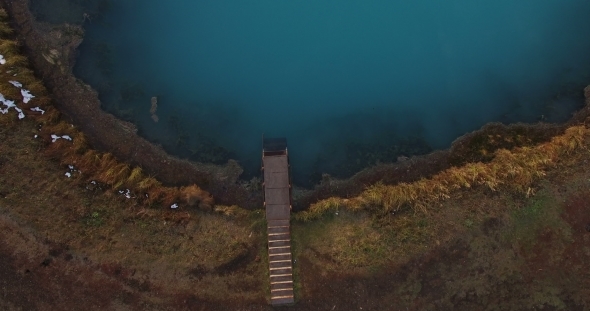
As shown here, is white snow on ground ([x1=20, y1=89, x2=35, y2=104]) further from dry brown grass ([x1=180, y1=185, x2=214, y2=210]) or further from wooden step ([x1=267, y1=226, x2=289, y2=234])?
wooden step ([x1=267, y1=226, x2=289, y2=234])

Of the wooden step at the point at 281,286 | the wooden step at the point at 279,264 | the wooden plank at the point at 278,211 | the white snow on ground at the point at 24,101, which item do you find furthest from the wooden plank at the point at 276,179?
the white snow on ground at the point at 24,101

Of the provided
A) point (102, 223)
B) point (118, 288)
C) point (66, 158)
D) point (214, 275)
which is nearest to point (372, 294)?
point (214, 275)

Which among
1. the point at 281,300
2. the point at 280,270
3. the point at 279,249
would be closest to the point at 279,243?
the point at 279,249

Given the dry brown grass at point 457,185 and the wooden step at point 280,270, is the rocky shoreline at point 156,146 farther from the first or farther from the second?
the wooden step at point 280,270

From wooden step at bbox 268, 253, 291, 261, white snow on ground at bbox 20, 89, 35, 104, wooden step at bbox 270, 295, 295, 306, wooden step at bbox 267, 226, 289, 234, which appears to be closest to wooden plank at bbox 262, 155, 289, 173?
wooden step at bbox 267, 226, 289, 234

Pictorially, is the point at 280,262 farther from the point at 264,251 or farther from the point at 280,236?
the point at 280,236

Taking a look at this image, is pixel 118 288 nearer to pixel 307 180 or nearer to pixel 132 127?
pixel 132 127

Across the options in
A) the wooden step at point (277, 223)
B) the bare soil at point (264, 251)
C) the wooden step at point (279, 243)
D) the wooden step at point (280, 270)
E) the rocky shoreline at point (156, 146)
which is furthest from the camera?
the rocky shoreline at point (156, 146)
